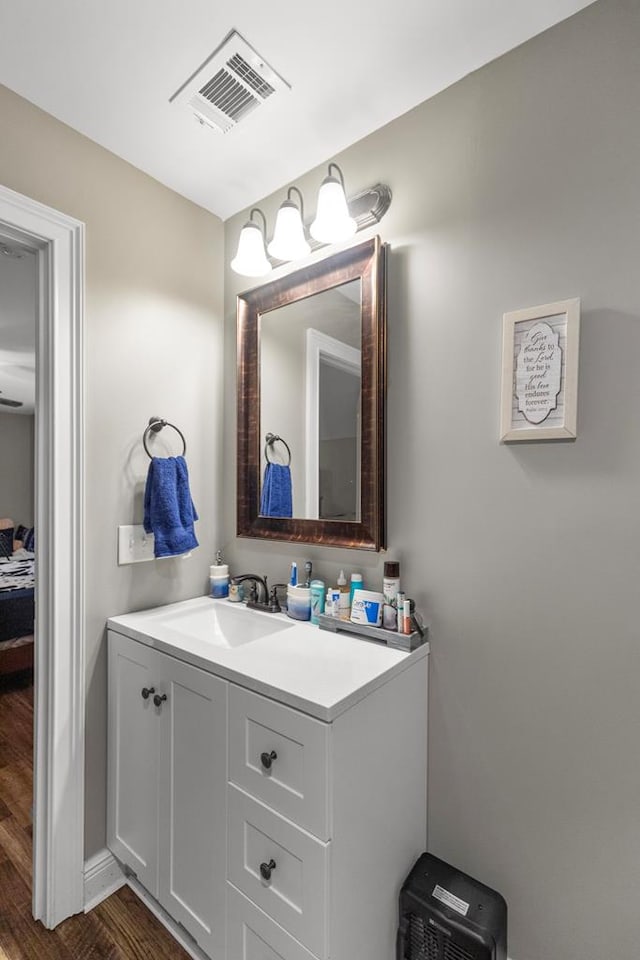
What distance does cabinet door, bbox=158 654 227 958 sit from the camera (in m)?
1.12

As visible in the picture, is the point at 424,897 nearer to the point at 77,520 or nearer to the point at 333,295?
the point at 77,520

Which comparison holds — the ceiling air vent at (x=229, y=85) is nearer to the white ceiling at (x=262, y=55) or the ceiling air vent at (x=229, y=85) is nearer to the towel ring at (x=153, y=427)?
the white ceiling at (x=262, y=55)

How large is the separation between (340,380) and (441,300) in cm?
39

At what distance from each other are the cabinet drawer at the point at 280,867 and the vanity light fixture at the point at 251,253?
1.58 metres

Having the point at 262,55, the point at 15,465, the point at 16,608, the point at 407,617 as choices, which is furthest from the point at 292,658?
the point at 15,465

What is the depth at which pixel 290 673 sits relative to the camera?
3.49ft

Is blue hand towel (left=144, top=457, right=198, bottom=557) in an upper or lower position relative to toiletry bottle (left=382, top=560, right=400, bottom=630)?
upper

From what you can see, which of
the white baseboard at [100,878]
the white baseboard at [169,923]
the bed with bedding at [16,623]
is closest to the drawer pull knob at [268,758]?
the white baseboard at [169,923]

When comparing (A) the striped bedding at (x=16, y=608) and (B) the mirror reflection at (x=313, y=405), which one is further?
(A) the striped bedding at (x=16, y=608)

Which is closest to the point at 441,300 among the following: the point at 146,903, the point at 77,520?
the point at 77,520

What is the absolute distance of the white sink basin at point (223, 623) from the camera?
4.98 feet

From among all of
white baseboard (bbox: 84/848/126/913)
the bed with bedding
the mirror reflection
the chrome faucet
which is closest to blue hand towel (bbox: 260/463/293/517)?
the mirror reflection

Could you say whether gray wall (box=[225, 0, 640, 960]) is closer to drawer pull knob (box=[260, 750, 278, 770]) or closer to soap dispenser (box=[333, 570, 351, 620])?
soap dispenser (box=[333, 570, 351, 620])

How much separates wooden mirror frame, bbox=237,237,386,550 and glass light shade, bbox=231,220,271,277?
86mm
